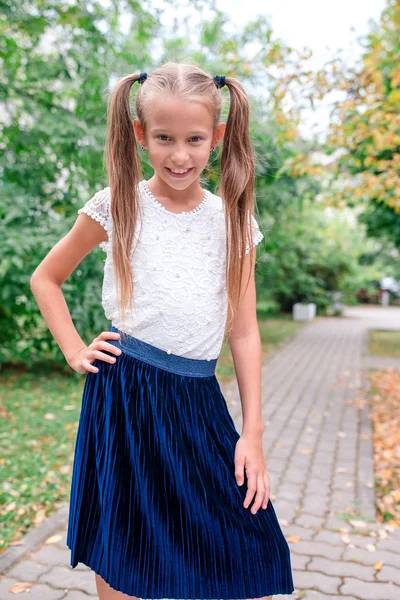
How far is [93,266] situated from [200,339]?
4.98 m

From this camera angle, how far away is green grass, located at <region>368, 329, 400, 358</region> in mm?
12609

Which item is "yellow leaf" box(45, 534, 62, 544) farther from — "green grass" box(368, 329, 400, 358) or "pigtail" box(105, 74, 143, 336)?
"green grass" box(368, 329, 400, 358)

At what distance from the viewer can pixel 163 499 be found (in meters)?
1.59

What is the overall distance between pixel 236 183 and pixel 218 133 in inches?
5.8

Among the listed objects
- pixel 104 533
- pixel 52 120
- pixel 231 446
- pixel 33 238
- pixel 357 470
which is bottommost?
pixel 357 470

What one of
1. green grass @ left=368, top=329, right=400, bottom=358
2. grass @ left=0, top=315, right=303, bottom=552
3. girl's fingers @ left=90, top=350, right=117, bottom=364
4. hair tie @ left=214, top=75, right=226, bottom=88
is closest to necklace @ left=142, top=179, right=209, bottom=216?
hair tie @ left=214, top=75, right=226, bottom=88

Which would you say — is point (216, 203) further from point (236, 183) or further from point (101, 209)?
point (101, 209)

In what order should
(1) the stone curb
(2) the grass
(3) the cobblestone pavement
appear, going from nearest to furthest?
(3) the cobblestone pavement < (1) the stone curb < (2) the grass

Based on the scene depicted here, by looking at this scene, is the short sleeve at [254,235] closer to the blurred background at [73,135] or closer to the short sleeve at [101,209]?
the short sleeve at [101,209]

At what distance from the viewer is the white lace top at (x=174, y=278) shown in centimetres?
167

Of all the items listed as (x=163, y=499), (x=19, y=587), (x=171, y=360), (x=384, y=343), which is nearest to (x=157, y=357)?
(x=171, y=360)

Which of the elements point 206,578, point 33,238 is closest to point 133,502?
point 206,578

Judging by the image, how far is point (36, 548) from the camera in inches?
127

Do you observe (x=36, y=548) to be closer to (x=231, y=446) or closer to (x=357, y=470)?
(x=231, y=446)
